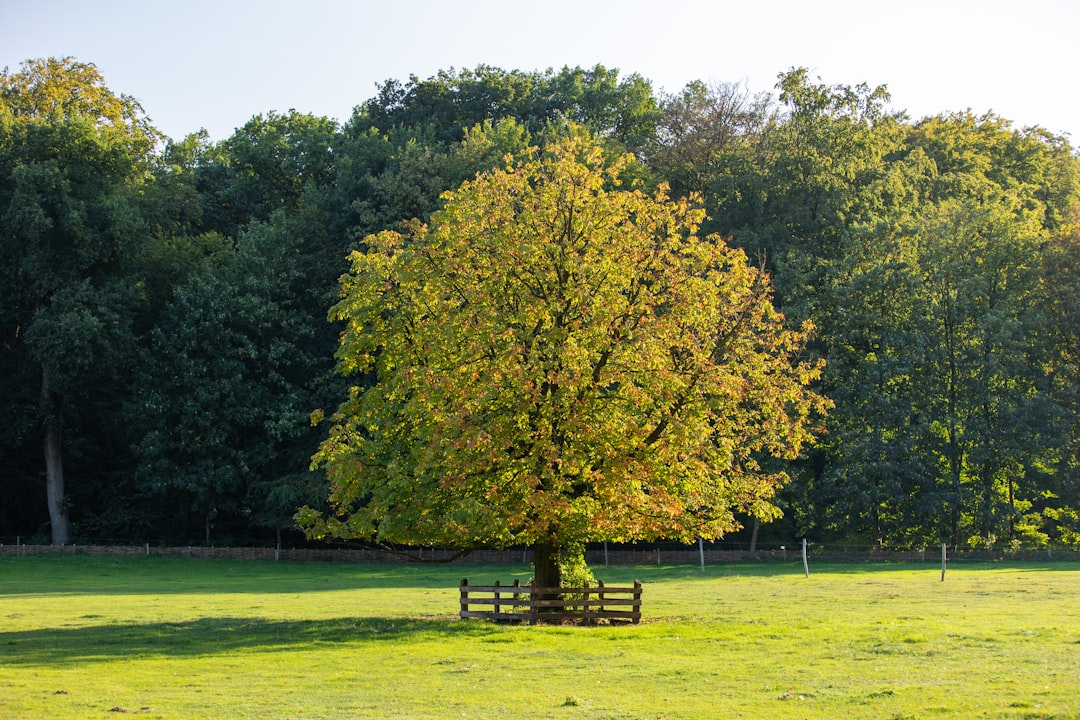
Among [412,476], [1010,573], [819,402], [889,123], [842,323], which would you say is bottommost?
[1010,573]

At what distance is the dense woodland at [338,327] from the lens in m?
59.6

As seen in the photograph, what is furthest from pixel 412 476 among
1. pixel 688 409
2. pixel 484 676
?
pixel 484 676

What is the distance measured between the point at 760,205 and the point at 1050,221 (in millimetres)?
24388

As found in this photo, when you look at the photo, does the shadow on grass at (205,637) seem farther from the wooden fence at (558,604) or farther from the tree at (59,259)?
the tree at (59,259)

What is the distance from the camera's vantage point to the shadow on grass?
75.4 feet

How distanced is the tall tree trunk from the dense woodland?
0.16 m

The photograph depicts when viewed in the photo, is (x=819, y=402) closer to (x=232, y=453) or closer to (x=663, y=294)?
(x=663, y=294)

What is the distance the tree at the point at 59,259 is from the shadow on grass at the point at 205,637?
33.6m

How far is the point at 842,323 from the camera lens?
63188 millimetres

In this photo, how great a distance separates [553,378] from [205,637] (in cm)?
991

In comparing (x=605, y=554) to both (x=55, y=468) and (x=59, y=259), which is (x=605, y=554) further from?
(x=59, y=259)

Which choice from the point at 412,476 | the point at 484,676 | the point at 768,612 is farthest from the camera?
the point at 768,612

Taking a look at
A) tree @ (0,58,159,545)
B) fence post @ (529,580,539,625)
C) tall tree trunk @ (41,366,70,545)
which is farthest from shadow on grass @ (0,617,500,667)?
tall tree trunk @ (41,366,70,545)

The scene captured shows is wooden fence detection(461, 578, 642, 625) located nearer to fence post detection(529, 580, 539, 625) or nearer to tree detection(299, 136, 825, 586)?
fence post detection(529, 580, 539, 625)
